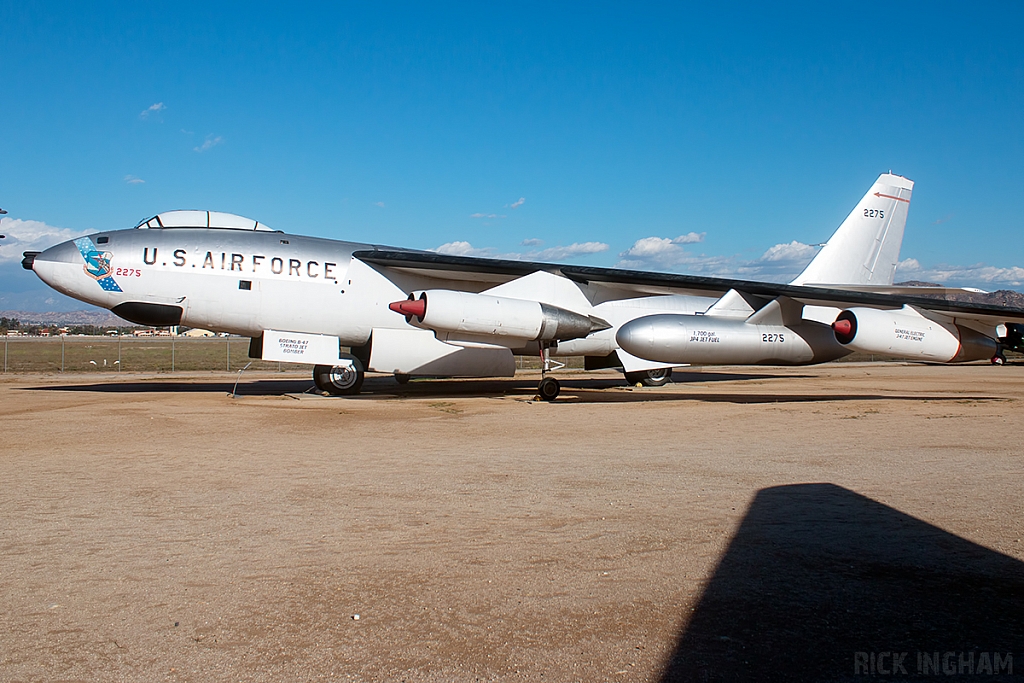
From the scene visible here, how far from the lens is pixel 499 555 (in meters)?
4.90

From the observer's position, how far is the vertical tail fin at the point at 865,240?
824 inches

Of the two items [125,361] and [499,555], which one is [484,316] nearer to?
[499,555]

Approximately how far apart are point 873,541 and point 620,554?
1.88m

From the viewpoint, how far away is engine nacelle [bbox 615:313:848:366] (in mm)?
14758

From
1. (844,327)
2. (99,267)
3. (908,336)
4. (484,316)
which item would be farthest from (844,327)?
(99,267)

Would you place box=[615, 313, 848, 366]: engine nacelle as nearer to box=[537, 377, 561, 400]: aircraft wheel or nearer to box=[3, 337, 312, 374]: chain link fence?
box=[537, 377, 561, 400]: aircraft wheel

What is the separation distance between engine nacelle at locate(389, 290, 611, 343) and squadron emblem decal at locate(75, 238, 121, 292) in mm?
5593

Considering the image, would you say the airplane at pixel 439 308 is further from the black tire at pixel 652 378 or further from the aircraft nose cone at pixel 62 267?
the black tire at pixel 652 378

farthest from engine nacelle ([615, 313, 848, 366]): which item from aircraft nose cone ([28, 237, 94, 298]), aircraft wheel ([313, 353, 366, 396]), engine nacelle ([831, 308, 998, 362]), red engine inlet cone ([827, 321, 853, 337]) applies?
aircraft nose cone ([28, 237, 94, 298])

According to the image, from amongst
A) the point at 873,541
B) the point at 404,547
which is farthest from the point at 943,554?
the point at 404,547

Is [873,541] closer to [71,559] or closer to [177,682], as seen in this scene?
[177,682]

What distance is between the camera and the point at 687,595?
4.15 m

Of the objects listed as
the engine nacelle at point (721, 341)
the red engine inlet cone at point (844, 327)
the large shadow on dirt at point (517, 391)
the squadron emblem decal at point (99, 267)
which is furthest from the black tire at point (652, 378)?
the squadron emblem decal at point (99, 267)

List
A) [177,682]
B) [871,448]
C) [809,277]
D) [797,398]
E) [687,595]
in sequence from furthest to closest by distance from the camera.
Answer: [809,277] < [797,398] < [871,448] < [687,595] < [177,682]
